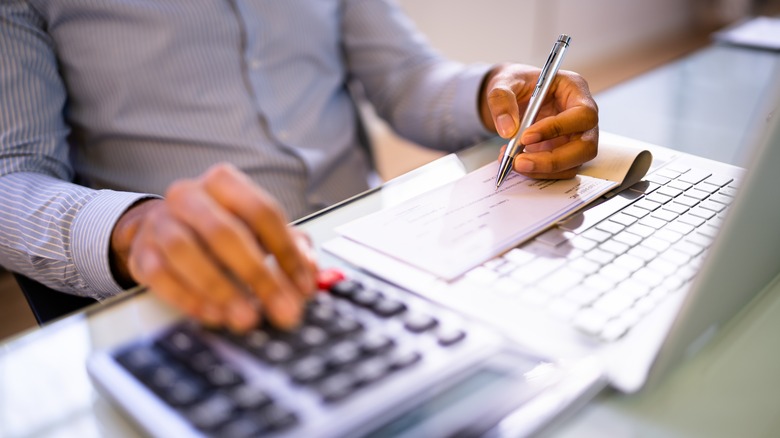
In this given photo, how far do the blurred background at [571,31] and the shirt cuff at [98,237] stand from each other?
0.88m

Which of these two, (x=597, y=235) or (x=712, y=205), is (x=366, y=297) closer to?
(x=597, y=235)

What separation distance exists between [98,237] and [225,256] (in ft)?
0.72

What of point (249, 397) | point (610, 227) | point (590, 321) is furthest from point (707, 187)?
point (249, 397)

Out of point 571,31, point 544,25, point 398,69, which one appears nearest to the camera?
point 398,69

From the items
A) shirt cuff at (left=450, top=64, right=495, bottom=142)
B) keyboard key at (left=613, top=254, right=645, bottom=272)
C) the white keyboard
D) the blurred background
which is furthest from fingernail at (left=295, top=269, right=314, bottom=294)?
the blurred background

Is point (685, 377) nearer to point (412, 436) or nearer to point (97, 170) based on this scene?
point (412, 436)

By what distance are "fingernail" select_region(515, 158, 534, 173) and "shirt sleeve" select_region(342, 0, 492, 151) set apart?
11.7 inches

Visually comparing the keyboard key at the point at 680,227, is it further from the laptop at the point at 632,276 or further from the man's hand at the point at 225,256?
the man's hand at the point at 225,256

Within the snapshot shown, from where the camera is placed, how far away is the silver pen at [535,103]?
0.61 metres

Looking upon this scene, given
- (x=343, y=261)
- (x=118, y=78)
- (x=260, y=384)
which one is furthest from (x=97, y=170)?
(x=260, y=384)

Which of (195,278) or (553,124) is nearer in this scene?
(195,278)

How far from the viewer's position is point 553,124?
0.61 meters

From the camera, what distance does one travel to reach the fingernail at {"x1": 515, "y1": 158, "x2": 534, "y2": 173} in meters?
0.59

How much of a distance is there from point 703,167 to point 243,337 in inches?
19.0
